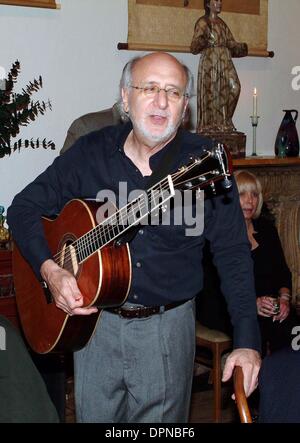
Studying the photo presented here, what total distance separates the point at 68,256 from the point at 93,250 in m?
0.19

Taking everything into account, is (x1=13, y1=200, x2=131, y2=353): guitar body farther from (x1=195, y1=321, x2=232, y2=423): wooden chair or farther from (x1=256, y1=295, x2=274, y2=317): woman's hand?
(x1=256, y1=295, x2=274, y2=317): woman's hand

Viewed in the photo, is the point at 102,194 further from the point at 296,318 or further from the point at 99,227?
the point at 296,318

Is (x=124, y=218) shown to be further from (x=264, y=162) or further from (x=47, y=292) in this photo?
(x=264, y=162)

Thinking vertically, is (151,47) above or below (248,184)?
above

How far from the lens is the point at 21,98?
354cm

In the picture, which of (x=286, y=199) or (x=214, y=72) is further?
(x=286, y=199)

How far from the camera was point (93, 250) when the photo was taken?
7.22ft

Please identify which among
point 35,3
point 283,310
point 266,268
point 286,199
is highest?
point 35,3

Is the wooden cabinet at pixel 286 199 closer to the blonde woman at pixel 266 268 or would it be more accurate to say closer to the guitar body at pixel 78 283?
the blonde woman at pixel 266 268

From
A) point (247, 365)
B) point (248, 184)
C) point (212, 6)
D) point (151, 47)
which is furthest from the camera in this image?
point (151, 47)

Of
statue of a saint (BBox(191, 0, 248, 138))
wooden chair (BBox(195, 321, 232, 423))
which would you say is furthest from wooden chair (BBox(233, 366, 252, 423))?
statue of a saint (BBox(191, 0, 248, 138))

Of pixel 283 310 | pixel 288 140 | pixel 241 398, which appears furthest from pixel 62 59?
pixel 241 398

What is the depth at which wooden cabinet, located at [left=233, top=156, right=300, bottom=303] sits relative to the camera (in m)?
4.40
